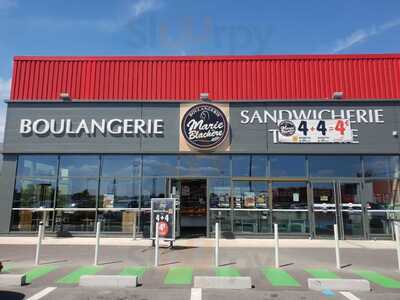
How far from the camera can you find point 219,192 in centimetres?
1554

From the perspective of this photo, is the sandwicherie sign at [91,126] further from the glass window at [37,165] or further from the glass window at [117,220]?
the glass window at [117,220]

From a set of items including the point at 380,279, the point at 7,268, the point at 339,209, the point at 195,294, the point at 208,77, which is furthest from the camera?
the point at 208,77

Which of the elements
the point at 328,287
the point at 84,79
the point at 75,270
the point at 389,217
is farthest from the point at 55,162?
the point at 389,217

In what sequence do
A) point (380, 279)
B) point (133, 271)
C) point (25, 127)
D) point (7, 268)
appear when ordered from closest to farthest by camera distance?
point (380, 279)
point (133, 271)
point (7, 268)
point (25, 127)

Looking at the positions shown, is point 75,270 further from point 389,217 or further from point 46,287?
point 389,217

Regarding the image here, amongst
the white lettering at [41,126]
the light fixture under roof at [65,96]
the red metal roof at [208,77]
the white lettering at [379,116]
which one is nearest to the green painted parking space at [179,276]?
the red metal roof at [208,77]

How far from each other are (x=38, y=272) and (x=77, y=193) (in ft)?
24.1

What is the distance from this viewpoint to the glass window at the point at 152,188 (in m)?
15.6

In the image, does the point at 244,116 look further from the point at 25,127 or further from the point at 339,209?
the point at 25,127

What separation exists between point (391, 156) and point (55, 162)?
14883mm

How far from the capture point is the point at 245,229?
15.3 metres

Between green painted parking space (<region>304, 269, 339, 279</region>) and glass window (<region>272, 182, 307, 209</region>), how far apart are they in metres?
6.35

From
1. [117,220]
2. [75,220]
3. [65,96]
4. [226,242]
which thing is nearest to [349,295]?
[226,242]

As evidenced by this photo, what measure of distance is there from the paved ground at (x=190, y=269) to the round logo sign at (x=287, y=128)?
5422 mm
